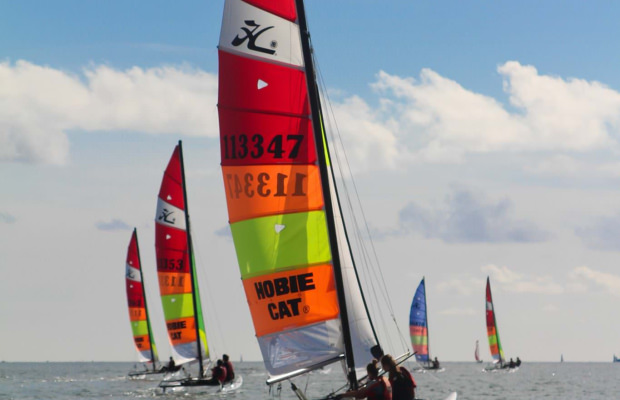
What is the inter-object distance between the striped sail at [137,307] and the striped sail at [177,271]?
12447mm

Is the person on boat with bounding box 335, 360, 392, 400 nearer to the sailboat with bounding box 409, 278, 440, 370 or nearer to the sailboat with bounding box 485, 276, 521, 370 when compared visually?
the sailboat with bounding box 409, 278, 440, 370

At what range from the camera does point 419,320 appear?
82.4m

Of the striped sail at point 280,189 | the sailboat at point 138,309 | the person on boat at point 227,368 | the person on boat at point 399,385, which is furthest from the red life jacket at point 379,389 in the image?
the sailboat at point 138,309

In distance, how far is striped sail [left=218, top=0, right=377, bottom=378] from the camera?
59.6 ft

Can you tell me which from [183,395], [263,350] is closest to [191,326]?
[183,395]

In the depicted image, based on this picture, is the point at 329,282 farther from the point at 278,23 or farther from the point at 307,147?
the point at 278,23

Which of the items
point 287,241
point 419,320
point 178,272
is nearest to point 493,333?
point 419,320

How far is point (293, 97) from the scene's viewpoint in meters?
18.2

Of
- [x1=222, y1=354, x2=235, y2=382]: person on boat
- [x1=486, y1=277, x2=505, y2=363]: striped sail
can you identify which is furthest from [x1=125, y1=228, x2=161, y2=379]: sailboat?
[x1=486, y1=277, x2=505, y2=363]: striped sail

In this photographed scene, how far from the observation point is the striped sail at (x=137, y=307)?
59281mm

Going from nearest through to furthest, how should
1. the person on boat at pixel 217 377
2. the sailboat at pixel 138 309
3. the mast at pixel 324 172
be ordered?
the mast at pixel 324 172
the person on boat at pixel 217 377
the sailboat at pixel 138 309

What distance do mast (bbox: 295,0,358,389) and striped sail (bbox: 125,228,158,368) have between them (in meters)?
41.3

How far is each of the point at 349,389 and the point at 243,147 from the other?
189 inches

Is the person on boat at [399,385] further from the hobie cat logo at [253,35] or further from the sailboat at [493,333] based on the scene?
the sailboat at [493,333]
